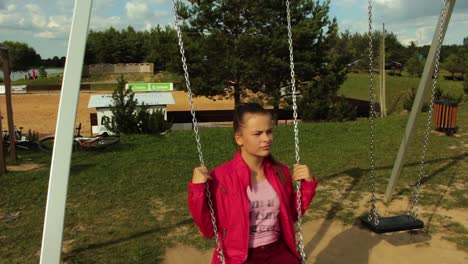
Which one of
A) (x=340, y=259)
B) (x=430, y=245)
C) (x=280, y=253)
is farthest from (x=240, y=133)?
(x=430, y=245)

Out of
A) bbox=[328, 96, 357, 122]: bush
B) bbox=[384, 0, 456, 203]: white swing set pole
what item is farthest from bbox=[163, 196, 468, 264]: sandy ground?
bbox=[328, 96, 357, 122]: bush

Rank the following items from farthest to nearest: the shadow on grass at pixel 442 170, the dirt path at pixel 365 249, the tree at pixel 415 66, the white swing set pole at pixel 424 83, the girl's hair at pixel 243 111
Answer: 1. the tree at pixel 415 66
2. the shadow on grass at pixel 442 170
3. the white swing set pole at pixel 424 83
4. the dirt path at pixel 365 249
5. the girl's hair at pixel 243 111

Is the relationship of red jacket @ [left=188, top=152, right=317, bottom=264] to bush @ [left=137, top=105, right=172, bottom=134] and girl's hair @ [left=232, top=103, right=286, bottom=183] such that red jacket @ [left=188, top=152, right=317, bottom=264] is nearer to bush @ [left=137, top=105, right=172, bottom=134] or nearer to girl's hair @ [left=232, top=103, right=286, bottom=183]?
girl's hair @ [left=232, top=103, right=286, bottom=183]

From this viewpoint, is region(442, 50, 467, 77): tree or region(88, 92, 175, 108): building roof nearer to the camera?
region(88, 92, 175, 108): building roof

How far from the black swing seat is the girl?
84.6 inches

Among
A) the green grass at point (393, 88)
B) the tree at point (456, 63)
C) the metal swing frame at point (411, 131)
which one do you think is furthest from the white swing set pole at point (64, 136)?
the tree at point (456, 63)

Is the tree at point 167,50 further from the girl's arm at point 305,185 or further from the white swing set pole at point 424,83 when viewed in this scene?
the girl's arm at point 305,185

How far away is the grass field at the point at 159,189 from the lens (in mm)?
4301

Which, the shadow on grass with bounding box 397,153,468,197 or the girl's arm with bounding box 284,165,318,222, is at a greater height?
the girl's arm with bounding box 284,165,318,222

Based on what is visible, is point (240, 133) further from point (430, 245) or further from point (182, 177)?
point (182, 177)

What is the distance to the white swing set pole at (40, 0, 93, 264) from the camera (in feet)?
7.09

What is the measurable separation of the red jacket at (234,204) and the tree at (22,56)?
95.4 m

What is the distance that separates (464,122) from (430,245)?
28.1ft

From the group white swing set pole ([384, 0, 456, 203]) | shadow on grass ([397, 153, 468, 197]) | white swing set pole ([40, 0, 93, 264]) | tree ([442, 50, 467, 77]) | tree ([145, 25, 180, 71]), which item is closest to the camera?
white swing set pole ([40, 0, 93, 264])
